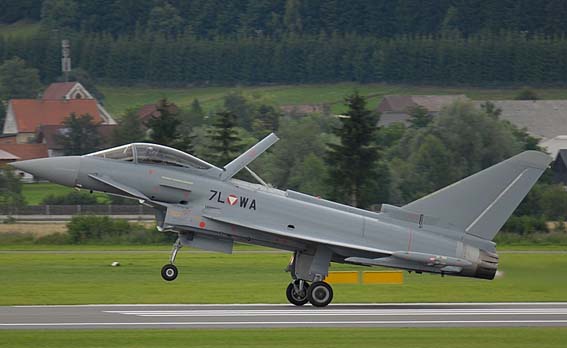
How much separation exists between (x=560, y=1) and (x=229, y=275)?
10732cm

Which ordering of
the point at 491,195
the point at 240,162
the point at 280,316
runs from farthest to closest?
1. the point at 240,162
2. the point at 491,195
3. the point at 280,316

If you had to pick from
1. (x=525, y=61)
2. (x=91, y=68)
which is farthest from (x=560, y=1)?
(x=91, y=68)

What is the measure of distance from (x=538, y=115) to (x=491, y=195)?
76491mm

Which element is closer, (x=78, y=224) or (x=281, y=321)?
(x=281, y=321)

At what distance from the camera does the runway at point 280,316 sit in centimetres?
1969

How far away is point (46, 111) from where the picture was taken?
106125mm

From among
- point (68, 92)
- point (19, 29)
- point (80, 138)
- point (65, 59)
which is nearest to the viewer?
point (80, 138)

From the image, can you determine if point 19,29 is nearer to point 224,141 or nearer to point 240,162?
point 224,141

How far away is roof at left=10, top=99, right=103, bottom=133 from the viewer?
103 m

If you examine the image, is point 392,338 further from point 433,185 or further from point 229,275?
point 433,185

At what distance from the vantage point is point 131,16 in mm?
150750

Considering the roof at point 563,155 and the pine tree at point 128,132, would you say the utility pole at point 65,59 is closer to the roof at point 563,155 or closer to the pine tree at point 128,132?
the pine tree at point 128,132

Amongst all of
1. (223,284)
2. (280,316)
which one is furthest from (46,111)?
(280,316)

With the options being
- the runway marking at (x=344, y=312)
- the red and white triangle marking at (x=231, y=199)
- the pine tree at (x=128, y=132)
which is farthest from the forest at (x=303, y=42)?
the red and white triangle marking at (x=231, y=199)
